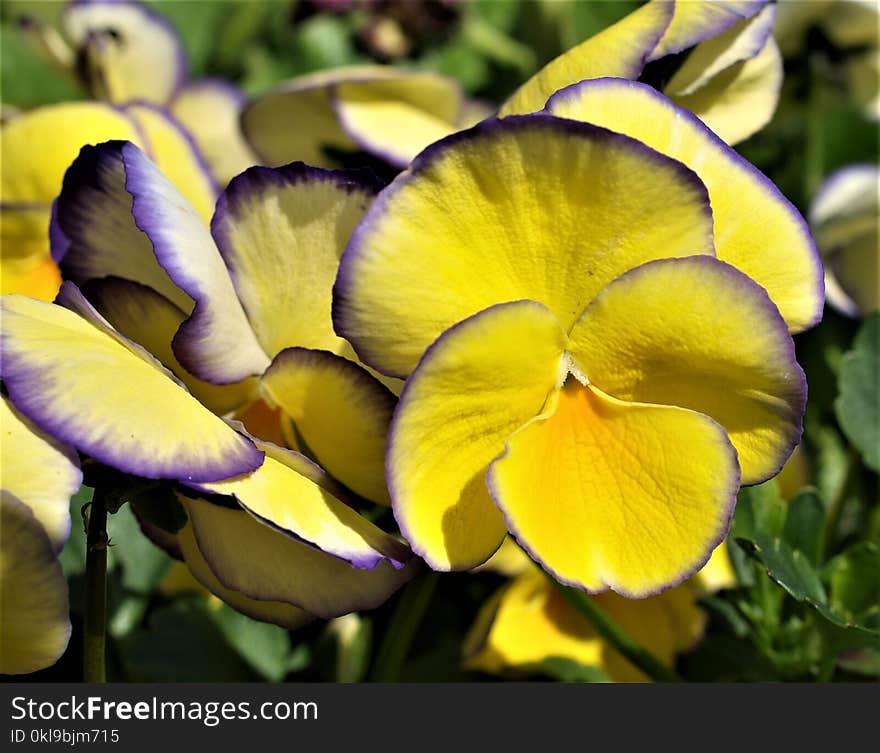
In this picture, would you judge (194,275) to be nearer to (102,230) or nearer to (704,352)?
(102,230)

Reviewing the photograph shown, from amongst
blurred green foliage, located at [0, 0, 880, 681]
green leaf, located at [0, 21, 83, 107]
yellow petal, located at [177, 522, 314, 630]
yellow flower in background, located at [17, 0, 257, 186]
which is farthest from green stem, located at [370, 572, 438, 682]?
green leaf, located at [0, 21, 83, 107]

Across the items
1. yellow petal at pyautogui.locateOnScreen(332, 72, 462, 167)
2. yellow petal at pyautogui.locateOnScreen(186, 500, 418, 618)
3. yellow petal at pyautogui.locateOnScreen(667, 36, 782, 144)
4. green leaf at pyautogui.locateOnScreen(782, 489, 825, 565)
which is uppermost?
yellow petal at pyautogui.locateOnScreen(667, 36, 782, 144)

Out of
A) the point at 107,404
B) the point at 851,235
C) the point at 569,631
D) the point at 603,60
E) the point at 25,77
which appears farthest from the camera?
the point at 25,77

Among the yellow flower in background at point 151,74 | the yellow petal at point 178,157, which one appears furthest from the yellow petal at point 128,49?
the yellow petal at point 178,157

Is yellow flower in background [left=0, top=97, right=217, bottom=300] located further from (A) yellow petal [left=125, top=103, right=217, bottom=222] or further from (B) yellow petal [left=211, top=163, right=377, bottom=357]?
(B) yellow petal [left=211, top=163, right=377, bottom=357]

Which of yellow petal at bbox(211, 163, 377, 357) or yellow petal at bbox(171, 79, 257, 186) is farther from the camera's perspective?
yellow petal at bbox(171, 79, 257, 186)

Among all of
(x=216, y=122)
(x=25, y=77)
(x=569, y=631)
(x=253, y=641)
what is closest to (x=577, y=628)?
(x=569, y=631)

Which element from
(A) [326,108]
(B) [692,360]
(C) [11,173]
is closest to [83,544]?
(C) [11,173]
